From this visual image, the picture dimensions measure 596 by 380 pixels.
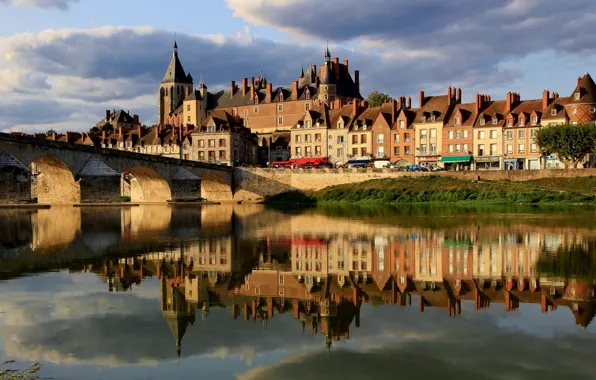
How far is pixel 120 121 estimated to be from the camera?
118m

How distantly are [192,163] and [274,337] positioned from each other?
2180 inches

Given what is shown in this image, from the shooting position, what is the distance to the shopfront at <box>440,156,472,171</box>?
70750mm

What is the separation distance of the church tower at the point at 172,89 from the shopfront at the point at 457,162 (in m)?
55.8

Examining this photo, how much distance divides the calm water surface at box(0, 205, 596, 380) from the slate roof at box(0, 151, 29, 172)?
16422 mm

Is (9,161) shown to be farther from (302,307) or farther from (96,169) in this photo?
(302,307)

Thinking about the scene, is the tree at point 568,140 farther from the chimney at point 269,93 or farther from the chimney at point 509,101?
the chimney at point 269,93

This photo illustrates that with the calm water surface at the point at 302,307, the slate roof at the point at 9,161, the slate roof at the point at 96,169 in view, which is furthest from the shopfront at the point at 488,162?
the slate roof at the point at 9,161

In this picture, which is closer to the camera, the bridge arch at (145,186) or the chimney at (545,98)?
the bridge arch at (145,186)

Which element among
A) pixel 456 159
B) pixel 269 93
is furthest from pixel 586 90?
pixel 269 93

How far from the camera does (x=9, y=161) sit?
42188mm

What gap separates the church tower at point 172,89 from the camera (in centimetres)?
11644

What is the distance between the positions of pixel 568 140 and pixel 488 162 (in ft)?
38.2

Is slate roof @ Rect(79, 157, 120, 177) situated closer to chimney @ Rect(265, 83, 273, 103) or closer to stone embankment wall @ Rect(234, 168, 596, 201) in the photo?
stone embankment wall @ Rect(234, 168, 596, 201)

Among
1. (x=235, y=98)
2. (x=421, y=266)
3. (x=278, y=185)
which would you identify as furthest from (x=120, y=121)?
(x=421, y=266)
